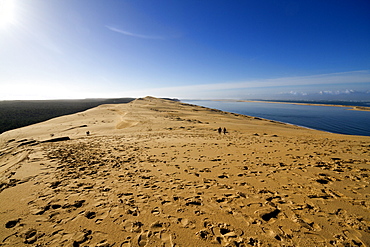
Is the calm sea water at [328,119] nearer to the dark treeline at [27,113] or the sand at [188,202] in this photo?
the sand at [188,202]

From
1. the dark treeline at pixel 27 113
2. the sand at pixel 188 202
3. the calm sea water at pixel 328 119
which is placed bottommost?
the calm sea water at pixel 328 119

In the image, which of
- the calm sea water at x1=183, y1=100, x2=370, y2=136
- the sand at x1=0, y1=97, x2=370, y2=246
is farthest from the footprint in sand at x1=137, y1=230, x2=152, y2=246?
the calm sea water at x1=183, y1=100, x2=370, y2=136

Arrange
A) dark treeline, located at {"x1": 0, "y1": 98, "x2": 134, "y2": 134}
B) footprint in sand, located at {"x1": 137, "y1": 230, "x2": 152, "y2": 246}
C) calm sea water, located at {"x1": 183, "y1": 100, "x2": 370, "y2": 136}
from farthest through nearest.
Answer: dark treeline, located at {"x1": 0, "y1": 98, "x2": 134, "y2": 134} < calm sea water, located at {"x1": 183, "y1": 100, "x2": 370, "y2": 136} < footprint in sand, located at {"x1": 137, "y1": 230, "x2": 152, "y2": 246}

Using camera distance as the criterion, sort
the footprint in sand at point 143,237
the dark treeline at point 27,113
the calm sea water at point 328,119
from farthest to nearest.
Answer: the dark treeline at point 27,113 → the calm sea water at point 328,119 → the footprint in sand at point 143,237

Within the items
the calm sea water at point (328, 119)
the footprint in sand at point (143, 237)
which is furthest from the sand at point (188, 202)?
the calm sea water at point (328, 119)

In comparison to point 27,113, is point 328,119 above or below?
below

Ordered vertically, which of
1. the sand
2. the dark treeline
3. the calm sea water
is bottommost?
the calm sea water

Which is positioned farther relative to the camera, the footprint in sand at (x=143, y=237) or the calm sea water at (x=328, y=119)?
the calm sea water at (x=328, y=119)

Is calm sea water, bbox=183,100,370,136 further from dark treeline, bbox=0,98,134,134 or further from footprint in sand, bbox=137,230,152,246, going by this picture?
dark treeline, bbox=0,98,134,134

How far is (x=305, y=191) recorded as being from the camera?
441 cm

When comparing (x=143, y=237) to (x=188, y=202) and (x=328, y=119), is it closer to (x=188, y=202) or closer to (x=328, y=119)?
(x=188, y=202)

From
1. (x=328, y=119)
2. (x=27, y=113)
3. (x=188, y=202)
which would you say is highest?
(x=188, y=202)

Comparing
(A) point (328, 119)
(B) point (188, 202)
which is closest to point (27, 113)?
(B) point (188, 202)

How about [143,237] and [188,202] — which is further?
[188,202]
